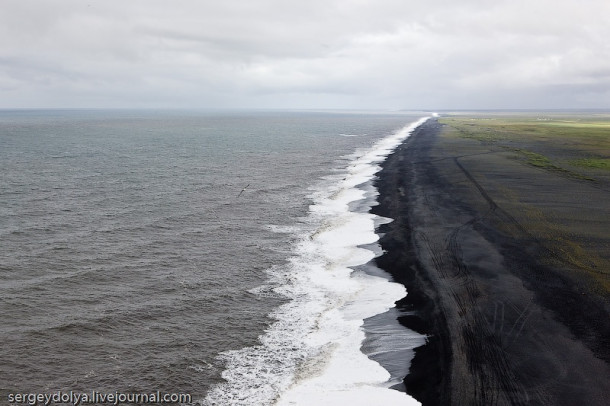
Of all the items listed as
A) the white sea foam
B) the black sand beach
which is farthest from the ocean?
the black sand beach

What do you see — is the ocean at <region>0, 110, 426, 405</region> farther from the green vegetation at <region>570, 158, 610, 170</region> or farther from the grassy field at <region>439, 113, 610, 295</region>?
the green vegetation at <region>570, 158, 610, 170</region>

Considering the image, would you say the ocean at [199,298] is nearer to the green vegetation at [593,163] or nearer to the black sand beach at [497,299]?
the black sand beach at [497,299]

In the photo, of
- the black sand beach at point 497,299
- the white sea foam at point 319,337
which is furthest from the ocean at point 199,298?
the black sand beach at point 497,299

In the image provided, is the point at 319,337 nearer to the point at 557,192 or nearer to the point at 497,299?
the point at 497,299

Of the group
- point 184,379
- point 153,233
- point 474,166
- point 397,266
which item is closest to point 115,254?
point 153,233

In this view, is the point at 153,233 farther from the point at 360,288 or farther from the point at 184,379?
the point at 184,379

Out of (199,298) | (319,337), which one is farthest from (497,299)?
(199,298)
